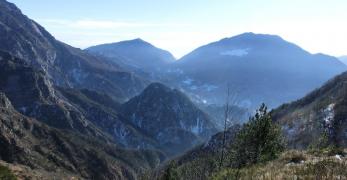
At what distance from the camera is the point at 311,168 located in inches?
714

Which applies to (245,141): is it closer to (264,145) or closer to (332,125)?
(264,145)

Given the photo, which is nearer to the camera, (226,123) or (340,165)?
(340,165)

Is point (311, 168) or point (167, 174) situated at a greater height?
point (311, 168)

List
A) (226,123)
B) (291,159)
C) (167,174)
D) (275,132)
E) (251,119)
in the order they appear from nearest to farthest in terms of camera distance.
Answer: (291,159) < (226,123) < (275,132) < (251,119) < (167,174)

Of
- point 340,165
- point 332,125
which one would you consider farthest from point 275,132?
point 332,125

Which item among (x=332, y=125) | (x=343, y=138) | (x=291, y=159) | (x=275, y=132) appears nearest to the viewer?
(x=291, y=159)

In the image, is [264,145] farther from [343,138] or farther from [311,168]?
[343,138]

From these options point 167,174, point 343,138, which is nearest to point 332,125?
point 343,138

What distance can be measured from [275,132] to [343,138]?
127 m

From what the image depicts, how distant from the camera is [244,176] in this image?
62.6 ft

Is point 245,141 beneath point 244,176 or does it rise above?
beneath

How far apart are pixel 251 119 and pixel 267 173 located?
5688cm

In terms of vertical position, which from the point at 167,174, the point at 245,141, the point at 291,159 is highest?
the point at 291,159

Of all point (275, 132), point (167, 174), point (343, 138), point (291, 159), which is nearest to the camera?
point (291, 159)
